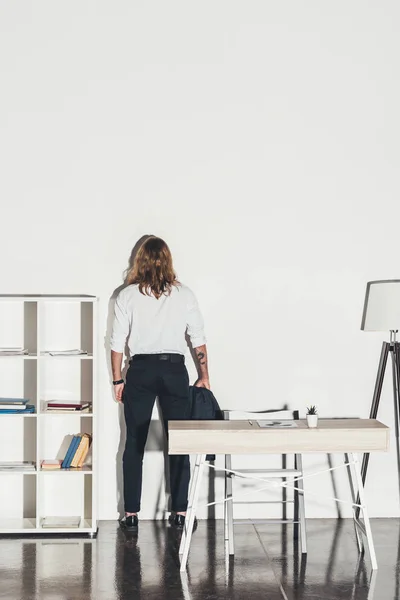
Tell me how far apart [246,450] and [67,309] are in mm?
1872

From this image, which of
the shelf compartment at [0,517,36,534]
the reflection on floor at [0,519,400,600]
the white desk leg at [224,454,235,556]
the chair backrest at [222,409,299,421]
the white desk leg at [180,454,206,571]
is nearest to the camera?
the reflection on floor at [0,519,400,600]

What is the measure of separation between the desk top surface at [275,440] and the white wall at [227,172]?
1.20 m

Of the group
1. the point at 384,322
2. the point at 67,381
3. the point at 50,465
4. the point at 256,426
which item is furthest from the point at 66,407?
the point at 384,322

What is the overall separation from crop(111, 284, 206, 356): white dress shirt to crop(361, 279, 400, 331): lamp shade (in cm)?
129

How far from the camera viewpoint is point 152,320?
20.0 ft

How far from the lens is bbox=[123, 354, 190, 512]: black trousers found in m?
6.08

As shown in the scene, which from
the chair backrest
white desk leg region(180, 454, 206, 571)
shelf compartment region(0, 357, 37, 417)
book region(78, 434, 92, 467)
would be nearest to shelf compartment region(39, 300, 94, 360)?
shelf compartment region(0, 357, 37, 417)

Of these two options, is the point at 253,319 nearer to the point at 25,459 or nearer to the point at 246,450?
the point at 246,450

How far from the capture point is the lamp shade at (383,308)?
615 cm

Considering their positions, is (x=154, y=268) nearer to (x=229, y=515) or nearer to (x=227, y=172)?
(x=227, y=172)

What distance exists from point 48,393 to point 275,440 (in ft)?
6.34

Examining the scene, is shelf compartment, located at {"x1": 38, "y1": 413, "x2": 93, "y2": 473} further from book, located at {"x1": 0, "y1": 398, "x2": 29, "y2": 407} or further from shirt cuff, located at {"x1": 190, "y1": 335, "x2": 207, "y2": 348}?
shirt cuff, located at {"x1": 190, "y1": 335, "x2": 207, "y2": 348}

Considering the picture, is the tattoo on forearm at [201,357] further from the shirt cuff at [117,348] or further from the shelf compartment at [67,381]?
the shelf compartment at [67,381]

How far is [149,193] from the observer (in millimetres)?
6441
